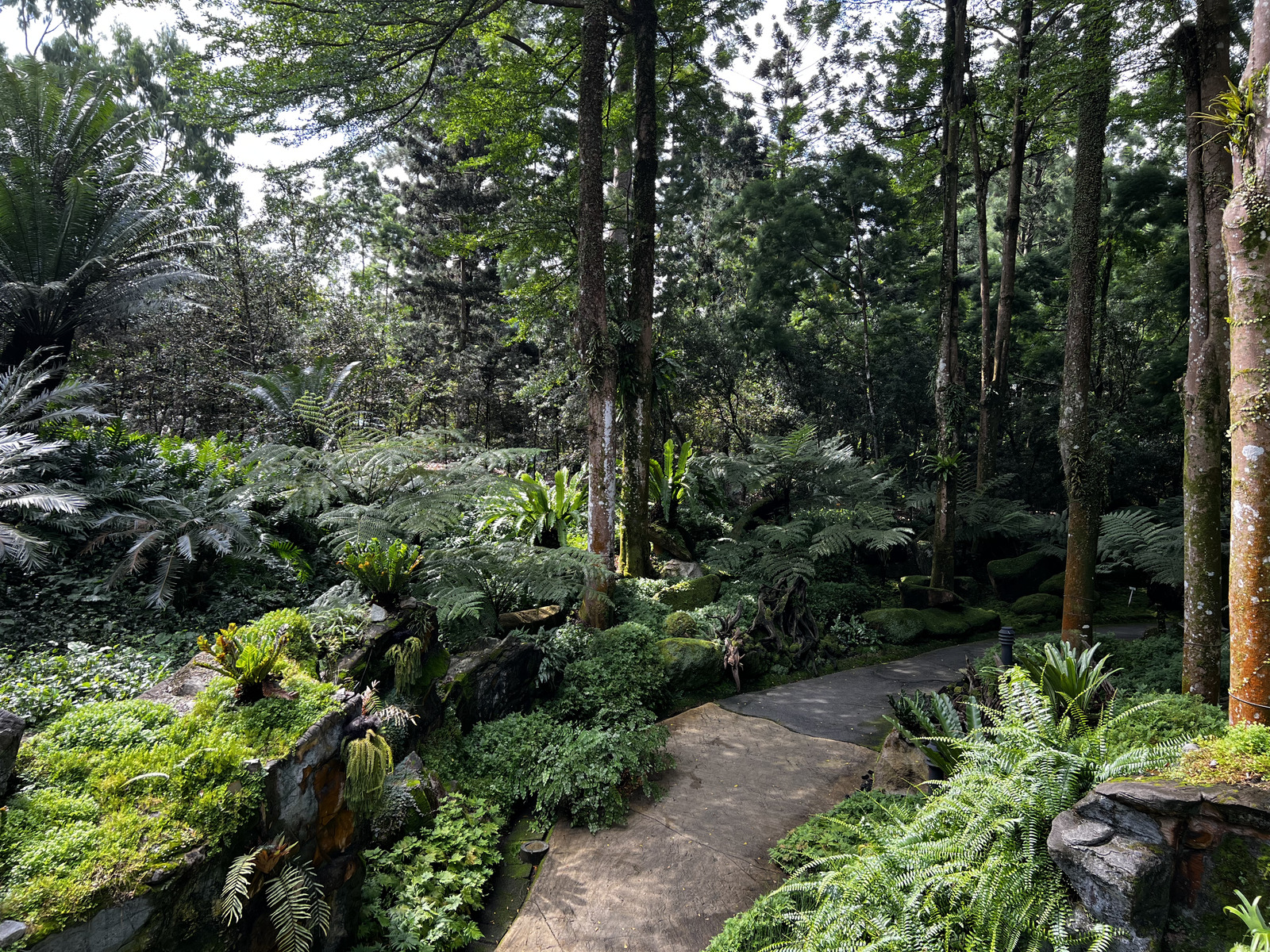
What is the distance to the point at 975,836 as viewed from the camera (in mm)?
2713

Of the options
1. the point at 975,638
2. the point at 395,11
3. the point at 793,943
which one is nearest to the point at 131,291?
the point at 395,11

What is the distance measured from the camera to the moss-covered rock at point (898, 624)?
8.00 m

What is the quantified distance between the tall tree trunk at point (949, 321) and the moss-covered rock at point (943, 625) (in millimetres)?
530

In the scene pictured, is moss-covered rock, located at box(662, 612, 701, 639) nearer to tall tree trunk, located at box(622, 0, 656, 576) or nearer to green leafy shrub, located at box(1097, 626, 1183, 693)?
tall tree trunk, located at box(622, 0, 656, 576)

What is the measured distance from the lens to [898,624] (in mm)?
8094

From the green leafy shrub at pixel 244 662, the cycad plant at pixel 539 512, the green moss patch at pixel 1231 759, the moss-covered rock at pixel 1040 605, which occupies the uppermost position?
the cycad plant at pixel 539 512

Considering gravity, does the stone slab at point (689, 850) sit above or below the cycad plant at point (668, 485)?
below

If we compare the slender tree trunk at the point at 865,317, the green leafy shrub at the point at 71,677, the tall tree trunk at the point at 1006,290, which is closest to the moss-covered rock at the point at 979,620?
the tall tree trunk at the point at 1006,290

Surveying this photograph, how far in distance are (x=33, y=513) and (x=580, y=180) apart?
19.8ft

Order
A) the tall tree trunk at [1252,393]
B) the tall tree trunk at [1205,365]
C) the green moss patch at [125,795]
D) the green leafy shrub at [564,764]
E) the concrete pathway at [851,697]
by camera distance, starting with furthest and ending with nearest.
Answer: the concrete pathway at [851,697], the green leafy shrub at [564,764], the tall tree trunk at [1205,365], the tall tree trunk at [1252,393], the green moss patch at [125,795]

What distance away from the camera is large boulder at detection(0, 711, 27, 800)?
2.32 m

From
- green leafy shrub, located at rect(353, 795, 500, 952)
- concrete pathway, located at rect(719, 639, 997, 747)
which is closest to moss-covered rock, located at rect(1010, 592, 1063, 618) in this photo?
concrete pathway, located at rect(719, 639, 997, 747)

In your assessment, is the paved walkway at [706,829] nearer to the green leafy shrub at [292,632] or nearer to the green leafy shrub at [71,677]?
the green leafy shrub at [292,632]

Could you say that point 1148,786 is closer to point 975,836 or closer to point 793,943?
point 975,836
